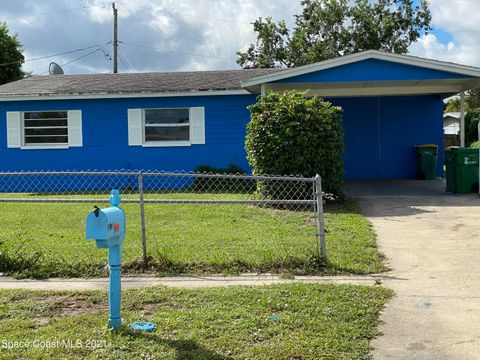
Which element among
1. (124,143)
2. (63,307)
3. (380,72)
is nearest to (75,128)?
(124,143)

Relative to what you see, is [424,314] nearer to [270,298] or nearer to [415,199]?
[270,298]

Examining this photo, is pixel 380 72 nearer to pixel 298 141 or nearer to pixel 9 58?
pixel 298 141

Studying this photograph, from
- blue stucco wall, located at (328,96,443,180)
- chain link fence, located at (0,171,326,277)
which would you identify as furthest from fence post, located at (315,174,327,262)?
blue stucco wall, located at (328,96,443,180)

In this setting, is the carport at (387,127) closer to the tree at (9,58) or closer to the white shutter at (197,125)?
the white shutter at (197,125)

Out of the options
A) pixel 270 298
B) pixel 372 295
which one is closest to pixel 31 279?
pixel 270 298

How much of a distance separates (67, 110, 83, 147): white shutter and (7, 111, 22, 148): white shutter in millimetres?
1566

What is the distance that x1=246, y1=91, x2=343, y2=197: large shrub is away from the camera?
10539mm

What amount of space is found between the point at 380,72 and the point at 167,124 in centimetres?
638

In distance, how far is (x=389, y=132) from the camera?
57.7 feet

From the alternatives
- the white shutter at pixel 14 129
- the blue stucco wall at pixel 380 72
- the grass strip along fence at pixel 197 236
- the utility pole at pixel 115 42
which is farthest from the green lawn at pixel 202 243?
the utility pole at pixel 115 42

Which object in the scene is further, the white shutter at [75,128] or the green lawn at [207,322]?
the white shutter at [75,128]

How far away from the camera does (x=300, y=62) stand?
124 feet

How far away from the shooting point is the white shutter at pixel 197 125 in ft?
50.8

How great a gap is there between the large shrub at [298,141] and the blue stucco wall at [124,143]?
14.6 ft
